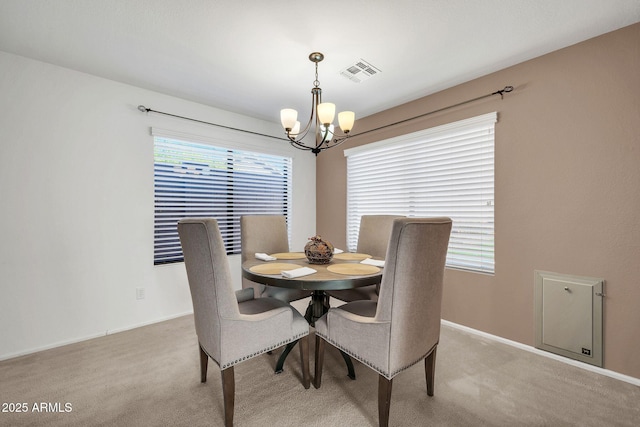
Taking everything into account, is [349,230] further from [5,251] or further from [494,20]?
[5,251]

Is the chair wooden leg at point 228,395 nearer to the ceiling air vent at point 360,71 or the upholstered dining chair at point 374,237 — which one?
the upholstered dining chair at point 374,237

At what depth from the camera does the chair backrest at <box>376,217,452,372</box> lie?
1.30 m

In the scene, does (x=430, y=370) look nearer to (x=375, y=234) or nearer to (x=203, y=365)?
(x=375, y=234)

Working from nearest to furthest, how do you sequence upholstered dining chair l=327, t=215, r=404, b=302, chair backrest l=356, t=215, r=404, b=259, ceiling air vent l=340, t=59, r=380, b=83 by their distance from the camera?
ceiling air vent l=340, t=59, r=380, b=83, upholstered dining chair l=327, t=215, r=404, b=302, chair backrest l=356, t=215, r=404, b=259

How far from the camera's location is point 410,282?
134 cm

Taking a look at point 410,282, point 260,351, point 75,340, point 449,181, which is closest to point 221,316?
point 260,351

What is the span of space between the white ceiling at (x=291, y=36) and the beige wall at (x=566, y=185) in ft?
0.60

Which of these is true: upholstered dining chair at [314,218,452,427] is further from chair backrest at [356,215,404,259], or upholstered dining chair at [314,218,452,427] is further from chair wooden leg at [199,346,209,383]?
chair backrest at [356,215,404,259]

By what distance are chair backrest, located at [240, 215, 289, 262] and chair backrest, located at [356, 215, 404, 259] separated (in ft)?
2.80

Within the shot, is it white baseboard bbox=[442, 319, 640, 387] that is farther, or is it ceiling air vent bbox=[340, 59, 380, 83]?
ceiling air vent bbox=[340, 59, 380, 83]

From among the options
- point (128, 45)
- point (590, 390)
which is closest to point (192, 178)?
point (128, 45)

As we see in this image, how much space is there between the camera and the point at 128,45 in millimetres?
2088

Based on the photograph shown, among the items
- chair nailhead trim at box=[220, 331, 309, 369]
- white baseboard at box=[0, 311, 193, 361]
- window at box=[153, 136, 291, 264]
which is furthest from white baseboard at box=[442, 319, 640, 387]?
white baseboard at box=[0, 311, 193, 361]

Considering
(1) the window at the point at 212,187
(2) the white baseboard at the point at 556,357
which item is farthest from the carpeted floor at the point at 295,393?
(1) the window at the point at 212,187
